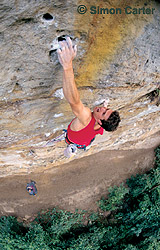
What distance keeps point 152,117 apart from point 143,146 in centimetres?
210

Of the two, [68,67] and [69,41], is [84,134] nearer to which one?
[68,67]

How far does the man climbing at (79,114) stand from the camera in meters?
2.30

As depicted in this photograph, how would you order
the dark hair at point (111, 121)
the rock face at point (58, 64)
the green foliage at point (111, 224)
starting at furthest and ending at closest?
the green foliage at point (111, 224)
the dark hair at point (111, 121)
the rock face at point (58, 64)

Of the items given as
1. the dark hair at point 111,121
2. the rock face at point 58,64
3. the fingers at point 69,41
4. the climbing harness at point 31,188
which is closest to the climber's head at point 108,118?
the dark hair at point 111,121

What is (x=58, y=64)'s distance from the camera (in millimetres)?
2559

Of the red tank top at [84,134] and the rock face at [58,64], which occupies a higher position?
the rock face at [58,64]

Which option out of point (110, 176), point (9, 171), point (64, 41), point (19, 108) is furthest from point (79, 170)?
point (64, 41)

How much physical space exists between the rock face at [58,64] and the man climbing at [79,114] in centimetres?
23

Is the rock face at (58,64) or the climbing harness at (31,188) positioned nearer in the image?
the rock face at (58,64)

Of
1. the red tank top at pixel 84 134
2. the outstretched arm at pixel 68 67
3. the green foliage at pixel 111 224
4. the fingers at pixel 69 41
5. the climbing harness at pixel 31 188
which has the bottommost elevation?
the green foliage at pixel 111 224

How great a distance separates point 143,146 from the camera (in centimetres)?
735

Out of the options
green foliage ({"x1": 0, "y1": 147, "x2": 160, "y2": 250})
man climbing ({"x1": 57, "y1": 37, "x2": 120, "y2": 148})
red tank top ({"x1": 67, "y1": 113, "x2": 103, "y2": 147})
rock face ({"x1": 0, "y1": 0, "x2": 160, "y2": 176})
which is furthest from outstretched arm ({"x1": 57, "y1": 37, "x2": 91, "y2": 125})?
green foliage ({"x1": 0, "y1": 147, "x2": 160, "y2": 250})

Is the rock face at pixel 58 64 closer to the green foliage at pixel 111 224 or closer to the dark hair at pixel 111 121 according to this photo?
the dark hair at pixel 111 121

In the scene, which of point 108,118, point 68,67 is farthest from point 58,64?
point 108,118
